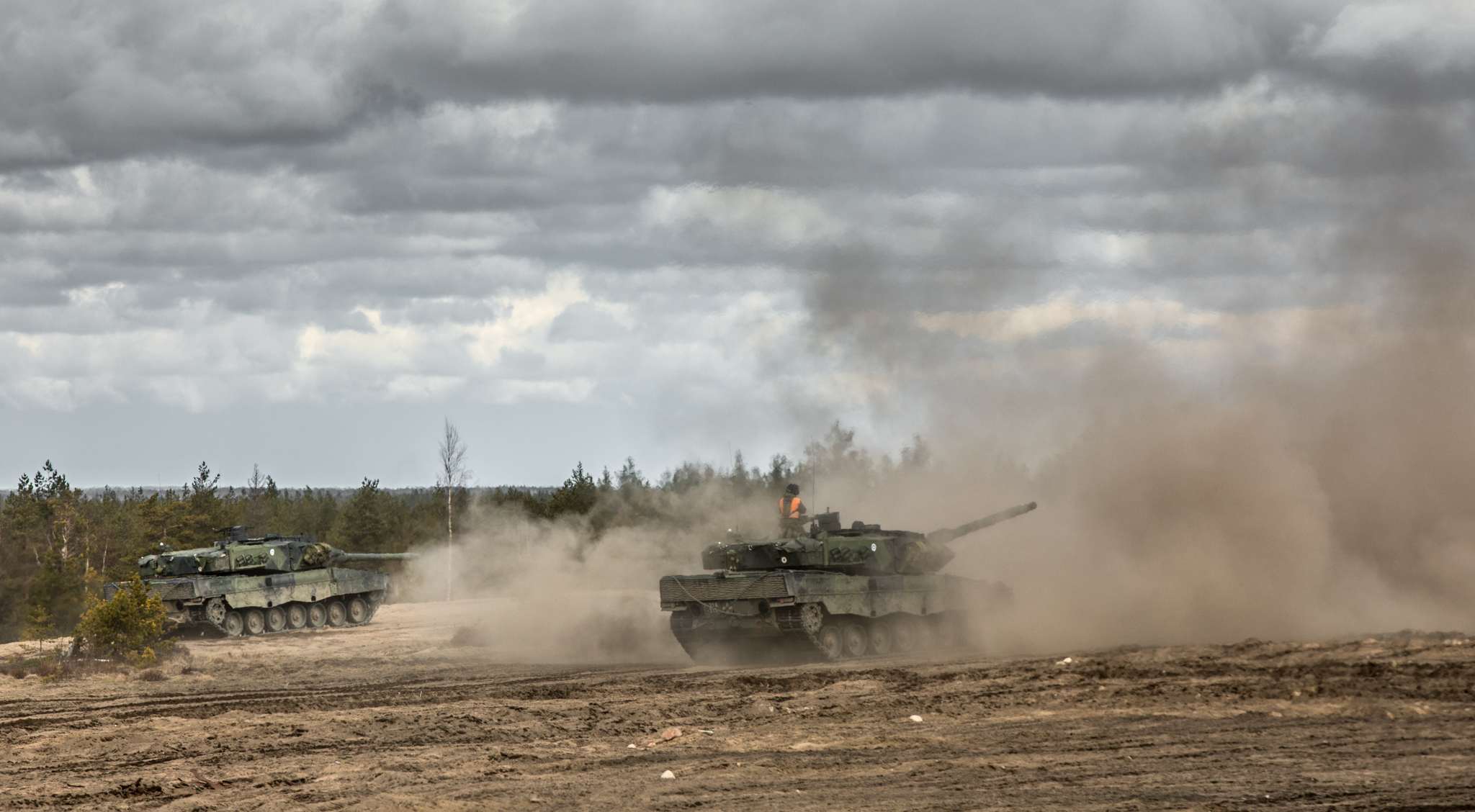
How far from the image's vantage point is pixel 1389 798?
10.9 meters

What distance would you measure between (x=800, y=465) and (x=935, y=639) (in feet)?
48.3

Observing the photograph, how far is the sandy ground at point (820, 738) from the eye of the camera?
12.2 m

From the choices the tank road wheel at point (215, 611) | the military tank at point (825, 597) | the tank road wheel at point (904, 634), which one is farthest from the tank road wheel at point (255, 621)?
the tank road wheel at point (904, 634)

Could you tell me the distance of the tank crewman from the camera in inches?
1077

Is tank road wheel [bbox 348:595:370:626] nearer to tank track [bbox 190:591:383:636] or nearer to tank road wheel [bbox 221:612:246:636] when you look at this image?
tank track [bbox 190:591:383:636]

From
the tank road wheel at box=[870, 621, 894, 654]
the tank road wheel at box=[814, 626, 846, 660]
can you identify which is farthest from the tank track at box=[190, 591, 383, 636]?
the tank road wheel at box=[870, 621, 894, 654]

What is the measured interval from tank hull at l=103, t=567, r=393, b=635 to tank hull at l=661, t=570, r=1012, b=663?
15212 mm

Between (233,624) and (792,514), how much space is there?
17.3 meters

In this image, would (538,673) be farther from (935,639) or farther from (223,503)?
(223,503)

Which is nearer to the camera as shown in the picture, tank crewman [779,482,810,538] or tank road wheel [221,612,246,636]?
tank crewman [779,482,810,538]

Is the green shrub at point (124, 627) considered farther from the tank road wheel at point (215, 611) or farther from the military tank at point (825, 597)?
the military tank at point (825, 597)

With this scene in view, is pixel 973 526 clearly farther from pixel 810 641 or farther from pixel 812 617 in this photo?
pixel 810 641

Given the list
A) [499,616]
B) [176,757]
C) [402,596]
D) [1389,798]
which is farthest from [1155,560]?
[402,596]

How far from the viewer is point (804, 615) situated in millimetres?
24344
